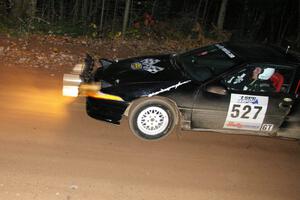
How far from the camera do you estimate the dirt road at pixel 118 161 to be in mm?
4766

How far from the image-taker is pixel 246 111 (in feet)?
19.8

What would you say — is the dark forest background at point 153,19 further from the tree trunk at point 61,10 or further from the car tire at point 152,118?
the car tire at point 152,118

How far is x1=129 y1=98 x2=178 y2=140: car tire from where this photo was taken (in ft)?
19.3

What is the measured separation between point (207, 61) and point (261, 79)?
104 centimetres

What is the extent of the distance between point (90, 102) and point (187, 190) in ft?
6.77

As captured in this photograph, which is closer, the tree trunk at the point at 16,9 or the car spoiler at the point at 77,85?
the car spoiler at the point at 77,85

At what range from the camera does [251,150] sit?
6.31m

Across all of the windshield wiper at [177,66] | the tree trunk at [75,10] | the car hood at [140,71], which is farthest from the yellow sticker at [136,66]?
the tree trunk at [75,10]

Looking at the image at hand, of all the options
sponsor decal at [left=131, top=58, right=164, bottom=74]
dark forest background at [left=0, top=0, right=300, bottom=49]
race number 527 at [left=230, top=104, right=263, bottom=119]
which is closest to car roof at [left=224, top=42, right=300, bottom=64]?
race number 527 at [left=230, top=104, right=263, bottom=119]

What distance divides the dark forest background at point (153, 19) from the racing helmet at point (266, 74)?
6.77 meters

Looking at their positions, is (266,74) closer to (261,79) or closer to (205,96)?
(261,79)

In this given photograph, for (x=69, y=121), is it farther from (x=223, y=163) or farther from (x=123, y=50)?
(x=123, y=50)

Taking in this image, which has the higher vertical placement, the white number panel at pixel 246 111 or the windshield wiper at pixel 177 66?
the windshield wiper at pixel 177 66

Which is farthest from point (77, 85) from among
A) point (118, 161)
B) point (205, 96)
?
point (205, 96)
